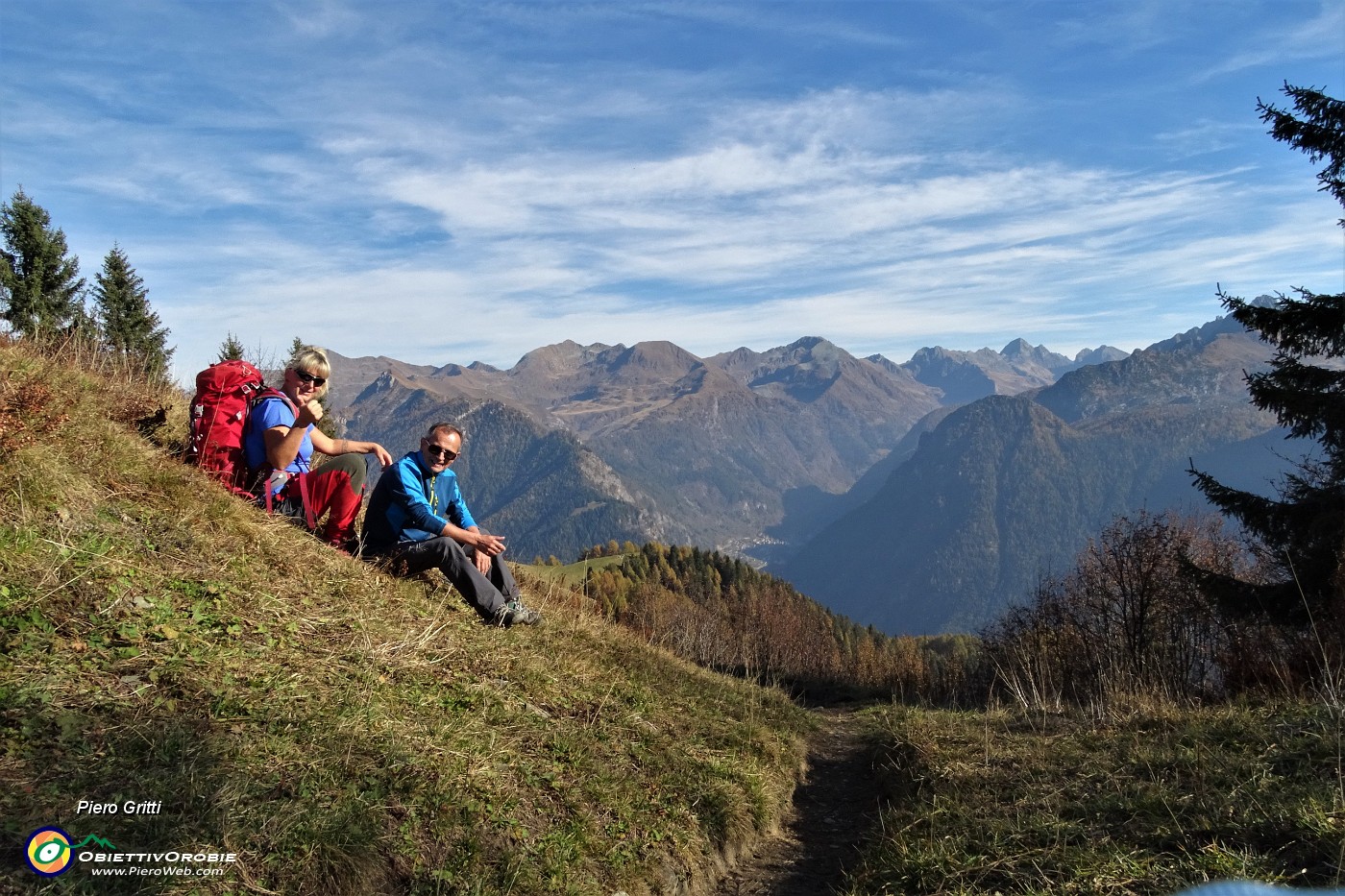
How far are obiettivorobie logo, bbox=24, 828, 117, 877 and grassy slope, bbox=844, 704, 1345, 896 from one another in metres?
3.89

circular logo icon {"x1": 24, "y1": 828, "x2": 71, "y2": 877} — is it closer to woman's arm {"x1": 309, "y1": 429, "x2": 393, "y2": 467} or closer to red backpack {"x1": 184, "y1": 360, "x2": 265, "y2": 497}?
red backpack {"x1": 184, "y1": 360, "x2": 265, "y2": 497}

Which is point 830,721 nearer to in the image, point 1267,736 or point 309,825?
point 1267,736

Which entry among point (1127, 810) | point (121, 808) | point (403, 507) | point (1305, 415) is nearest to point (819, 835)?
point (1127, 810)

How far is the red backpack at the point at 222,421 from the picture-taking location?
642 centimetres

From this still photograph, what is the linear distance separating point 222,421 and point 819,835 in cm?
648

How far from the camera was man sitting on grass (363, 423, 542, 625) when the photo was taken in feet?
22.5

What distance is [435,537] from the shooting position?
7.00m

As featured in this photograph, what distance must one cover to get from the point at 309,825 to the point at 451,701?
171 centimetres

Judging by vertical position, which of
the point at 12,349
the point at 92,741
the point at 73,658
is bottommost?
the point at 92,741

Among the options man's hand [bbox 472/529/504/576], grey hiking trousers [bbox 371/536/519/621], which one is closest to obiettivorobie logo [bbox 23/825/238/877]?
grey hiking trousers [bbox 371/536/519/621]

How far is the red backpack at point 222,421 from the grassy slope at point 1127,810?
6.11 meters

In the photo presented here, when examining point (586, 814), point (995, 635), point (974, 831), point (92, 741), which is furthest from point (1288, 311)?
point (995, 635)

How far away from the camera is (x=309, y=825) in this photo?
11.2 feet

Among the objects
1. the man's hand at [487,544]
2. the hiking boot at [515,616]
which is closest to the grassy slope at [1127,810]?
the hiking boot at [515,616]
